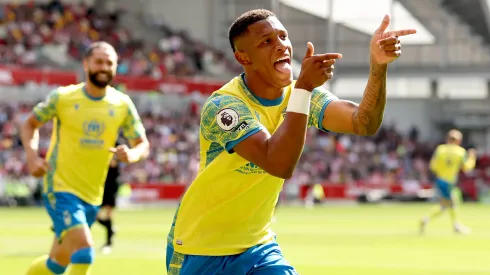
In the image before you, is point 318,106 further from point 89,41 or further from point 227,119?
point 89,41

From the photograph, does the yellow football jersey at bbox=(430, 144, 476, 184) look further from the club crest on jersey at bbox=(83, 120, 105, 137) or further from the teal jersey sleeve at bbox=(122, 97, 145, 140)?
the club crest on jersey at bbox=(83, 120, 105, 137)

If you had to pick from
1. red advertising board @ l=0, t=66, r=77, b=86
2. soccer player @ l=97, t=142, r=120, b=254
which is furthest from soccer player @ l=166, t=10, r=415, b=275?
red advertising board @ l=0, t=66, r=77, b=86

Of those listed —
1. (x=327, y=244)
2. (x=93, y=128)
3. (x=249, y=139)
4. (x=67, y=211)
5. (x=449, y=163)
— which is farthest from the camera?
(x=449, y=163)

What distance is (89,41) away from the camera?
4284 centimetres

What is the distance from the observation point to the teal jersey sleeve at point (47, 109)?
989cm

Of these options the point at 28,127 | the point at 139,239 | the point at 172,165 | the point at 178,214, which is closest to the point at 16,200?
the point at 172,165

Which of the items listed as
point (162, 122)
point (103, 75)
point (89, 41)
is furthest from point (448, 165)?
point (89, 41)

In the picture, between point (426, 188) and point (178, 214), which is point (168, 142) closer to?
point (426, 188)

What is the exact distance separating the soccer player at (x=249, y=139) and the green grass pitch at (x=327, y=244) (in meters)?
7.77

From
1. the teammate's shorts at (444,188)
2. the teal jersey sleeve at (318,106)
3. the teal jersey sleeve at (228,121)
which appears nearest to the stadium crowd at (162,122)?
the teammate's shorts at (444,188)

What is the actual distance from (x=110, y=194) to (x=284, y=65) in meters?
13.0

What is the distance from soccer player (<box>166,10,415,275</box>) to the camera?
17.5 ft

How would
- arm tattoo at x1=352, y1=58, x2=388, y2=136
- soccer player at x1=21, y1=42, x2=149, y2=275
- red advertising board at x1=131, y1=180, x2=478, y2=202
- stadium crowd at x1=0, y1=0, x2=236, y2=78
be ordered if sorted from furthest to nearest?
stadium crowd at x1=0, y1=0, x2=236, y2=78 < red advertising board at x1=131, y1=180, x2=478, y2=202 < soccer player at x1=21, y1=42, x2=149, y2=275 < arm tattoo at x1=352, y1=58, x2=388, y2=136

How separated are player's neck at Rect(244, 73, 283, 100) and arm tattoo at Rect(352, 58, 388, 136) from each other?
1.61 ft
